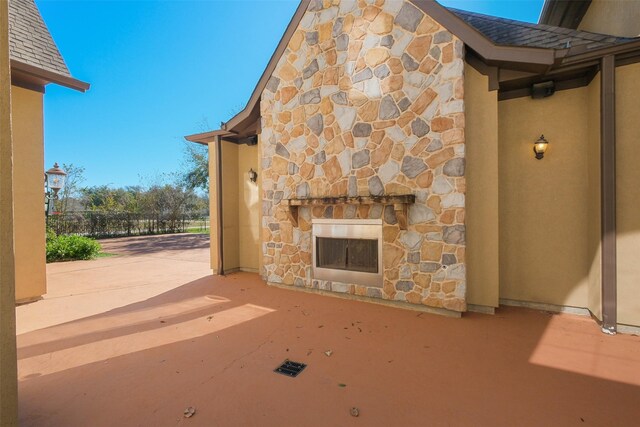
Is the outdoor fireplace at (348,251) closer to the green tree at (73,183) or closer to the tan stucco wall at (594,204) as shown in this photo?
the tan stucco wall at (594,204)

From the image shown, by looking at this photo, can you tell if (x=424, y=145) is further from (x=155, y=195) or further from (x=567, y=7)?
(x=155, y=195)

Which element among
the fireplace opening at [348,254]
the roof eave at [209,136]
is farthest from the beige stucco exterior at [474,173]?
the roof eave at [209,136]

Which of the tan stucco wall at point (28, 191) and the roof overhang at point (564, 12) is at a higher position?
the roof overhang at point (564, 12)

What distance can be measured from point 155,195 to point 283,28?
17632 mm

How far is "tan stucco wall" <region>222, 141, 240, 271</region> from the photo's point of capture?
7.40 metres

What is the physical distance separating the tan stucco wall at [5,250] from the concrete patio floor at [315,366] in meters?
0.68

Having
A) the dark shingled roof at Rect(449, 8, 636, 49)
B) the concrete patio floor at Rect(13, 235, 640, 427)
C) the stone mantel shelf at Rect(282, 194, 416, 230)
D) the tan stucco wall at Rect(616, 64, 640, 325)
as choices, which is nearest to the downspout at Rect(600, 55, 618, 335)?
the tan stucco wall at Rect(616, 64, 640, 325)

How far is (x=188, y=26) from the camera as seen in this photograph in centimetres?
1241

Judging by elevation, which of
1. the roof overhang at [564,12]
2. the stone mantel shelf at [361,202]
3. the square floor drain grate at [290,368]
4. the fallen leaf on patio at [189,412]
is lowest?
the square floor drain grate at [290,368]

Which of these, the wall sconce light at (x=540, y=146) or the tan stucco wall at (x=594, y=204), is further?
the wall sconce light at (x=540, y=146)

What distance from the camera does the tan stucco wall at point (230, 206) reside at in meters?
7.40

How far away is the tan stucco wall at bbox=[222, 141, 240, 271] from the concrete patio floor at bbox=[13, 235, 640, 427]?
8.28 feet

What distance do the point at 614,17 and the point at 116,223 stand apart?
22336 mm

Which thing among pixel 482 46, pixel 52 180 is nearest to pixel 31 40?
pixel 52 180
